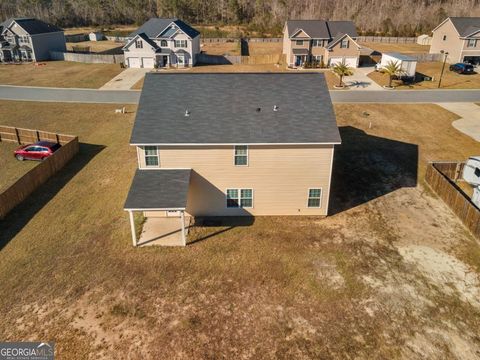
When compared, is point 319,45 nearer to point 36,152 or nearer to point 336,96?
point 336,96

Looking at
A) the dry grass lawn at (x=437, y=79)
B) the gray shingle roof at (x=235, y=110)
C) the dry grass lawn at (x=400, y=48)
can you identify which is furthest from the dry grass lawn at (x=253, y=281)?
the dry grass lawn at (x=400, y=48)

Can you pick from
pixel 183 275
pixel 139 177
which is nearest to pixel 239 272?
pixel 183 275

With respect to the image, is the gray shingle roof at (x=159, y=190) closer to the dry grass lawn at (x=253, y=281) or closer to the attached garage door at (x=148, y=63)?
the dry grass lawn at (x=253, y=281)

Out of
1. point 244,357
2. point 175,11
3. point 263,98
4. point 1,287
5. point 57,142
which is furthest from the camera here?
point 175,11

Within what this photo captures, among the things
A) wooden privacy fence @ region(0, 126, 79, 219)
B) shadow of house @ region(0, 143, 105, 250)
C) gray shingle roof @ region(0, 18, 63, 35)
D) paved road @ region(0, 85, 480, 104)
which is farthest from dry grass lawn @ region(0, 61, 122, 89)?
shadow of house @ region(0, 143, 105, 250)

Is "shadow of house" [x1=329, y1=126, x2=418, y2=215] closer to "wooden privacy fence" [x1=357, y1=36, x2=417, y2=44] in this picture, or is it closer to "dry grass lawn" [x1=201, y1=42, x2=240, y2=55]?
"dry grass lawn" [x1=201, y1=42, x2=240, y2=55]

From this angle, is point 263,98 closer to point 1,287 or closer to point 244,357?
point 244,357
